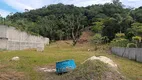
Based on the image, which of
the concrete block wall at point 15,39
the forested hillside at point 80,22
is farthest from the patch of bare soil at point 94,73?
the forested hillside at point 80,22

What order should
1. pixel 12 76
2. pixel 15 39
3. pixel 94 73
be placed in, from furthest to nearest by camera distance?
1. pixel 15 39
2. pixel 12 76
3. pixel 94 73

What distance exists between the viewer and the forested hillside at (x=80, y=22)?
32094mm

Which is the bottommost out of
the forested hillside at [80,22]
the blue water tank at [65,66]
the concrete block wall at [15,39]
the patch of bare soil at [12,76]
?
the patch of bare soil at [12,76]

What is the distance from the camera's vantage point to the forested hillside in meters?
32.1

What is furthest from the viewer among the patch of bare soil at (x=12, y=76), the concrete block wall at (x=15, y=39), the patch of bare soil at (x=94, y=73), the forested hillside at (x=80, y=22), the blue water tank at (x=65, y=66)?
the forested hillside at (x=80, y=22)

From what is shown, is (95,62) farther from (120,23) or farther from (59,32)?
(59,32)

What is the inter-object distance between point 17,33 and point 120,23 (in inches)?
728

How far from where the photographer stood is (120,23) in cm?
3219

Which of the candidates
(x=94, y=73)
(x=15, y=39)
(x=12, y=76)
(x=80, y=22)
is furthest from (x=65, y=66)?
(x=80, y=22)

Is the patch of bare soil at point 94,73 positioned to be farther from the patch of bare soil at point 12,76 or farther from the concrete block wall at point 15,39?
the concrete block wall at point 15,39

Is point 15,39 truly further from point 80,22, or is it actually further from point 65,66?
point 80,22

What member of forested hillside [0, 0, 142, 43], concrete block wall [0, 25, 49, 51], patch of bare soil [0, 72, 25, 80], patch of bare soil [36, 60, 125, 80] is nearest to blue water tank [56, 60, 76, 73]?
patch of bare soil [36, 60, 125, 80]

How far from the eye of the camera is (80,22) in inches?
1863

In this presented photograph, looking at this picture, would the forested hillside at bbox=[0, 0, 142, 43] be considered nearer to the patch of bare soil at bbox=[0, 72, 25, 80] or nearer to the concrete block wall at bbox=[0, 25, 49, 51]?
the concrete block wall at bbox=[0, 25, 49, 51]
